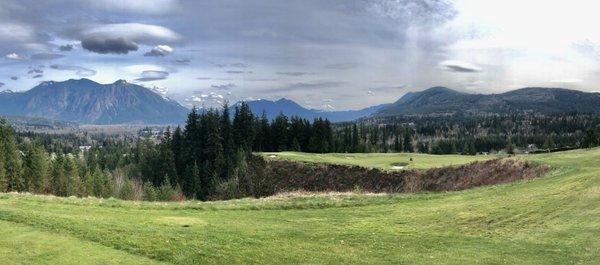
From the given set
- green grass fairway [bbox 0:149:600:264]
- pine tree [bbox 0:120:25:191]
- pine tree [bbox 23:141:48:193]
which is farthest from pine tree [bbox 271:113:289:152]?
green grass fairway [bbox 0:149:600:264]

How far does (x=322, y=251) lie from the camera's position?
20.1m

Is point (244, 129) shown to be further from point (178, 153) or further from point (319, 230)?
Result: point (319, 230)

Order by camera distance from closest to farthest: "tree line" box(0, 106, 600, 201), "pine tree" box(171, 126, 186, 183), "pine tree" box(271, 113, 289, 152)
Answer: "tree line" box(0, 106, 600, 201)
"pine tree" box(171, 126, 186, 183)
"pine tree" box(271, 113, 289, 152)

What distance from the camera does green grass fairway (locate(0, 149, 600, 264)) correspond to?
18.4 meters

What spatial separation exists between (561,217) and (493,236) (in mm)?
4026

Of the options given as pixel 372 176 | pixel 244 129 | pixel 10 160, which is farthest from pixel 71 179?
pixel 372 176

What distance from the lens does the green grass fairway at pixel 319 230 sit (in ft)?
60.3

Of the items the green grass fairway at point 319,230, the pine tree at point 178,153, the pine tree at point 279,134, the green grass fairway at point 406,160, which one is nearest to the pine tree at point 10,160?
the pine tree at point 178,153

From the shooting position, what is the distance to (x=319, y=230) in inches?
976

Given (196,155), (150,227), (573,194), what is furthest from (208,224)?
(196,155)

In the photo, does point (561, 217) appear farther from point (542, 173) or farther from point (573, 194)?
point (542, 173)

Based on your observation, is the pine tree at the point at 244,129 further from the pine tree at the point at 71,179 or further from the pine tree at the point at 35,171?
the pine tree at the point at 35,171

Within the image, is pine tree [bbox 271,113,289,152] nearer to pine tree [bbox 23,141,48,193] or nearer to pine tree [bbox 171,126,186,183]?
pine tree [bbox 171,126,186,183]

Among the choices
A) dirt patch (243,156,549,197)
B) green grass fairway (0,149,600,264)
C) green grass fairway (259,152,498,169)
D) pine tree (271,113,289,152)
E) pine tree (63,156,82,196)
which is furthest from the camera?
pine tree (271,113,289,152)
